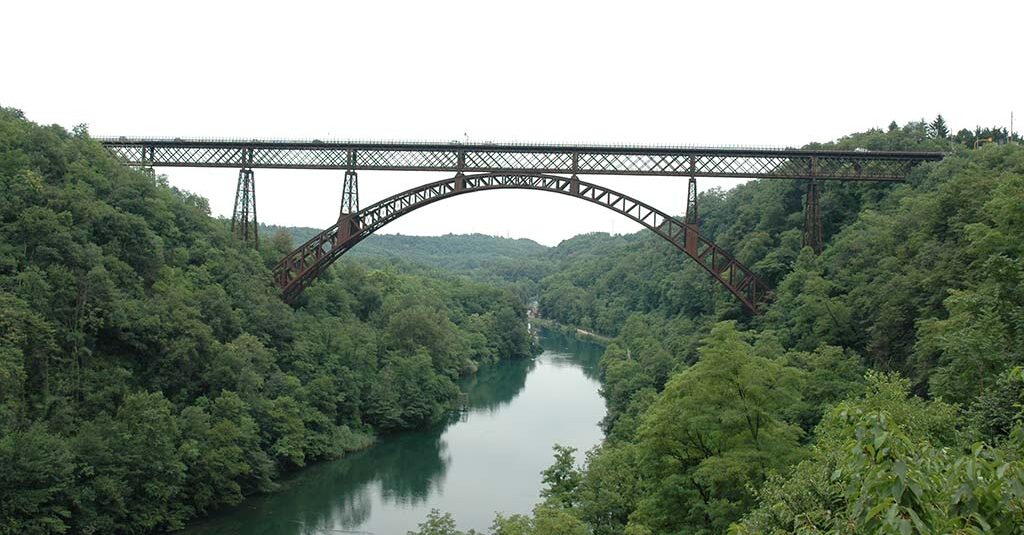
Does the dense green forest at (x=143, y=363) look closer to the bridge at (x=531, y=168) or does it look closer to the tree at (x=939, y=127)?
the bridge at (x=531, y=168)

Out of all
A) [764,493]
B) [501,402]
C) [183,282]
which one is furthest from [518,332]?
[764,493]

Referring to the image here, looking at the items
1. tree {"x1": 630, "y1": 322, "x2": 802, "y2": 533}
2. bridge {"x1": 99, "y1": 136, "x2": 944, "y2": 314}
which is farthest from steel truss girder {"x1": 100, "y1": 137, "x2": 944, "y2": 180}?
tree {"x1": 630, "y1": 322, "x2": 802, "y2": 533}

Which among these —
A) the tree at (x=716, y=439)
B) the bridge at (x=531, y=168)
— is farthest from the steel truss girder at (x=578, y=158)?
the tree at (x=716, y=439)

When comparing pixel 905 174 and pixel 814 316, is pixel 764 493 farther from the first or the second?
pixel 905 174

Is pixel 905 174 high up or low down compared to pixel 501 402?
up

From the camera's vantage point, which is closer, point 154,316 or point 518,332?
point 154,316

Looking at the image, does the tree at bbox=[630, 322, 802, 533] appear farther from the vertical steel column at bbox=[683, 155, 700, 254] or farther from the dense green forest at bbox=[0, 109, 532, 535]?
the vertical steel column at bbox=[683, 155, 700, 254]
